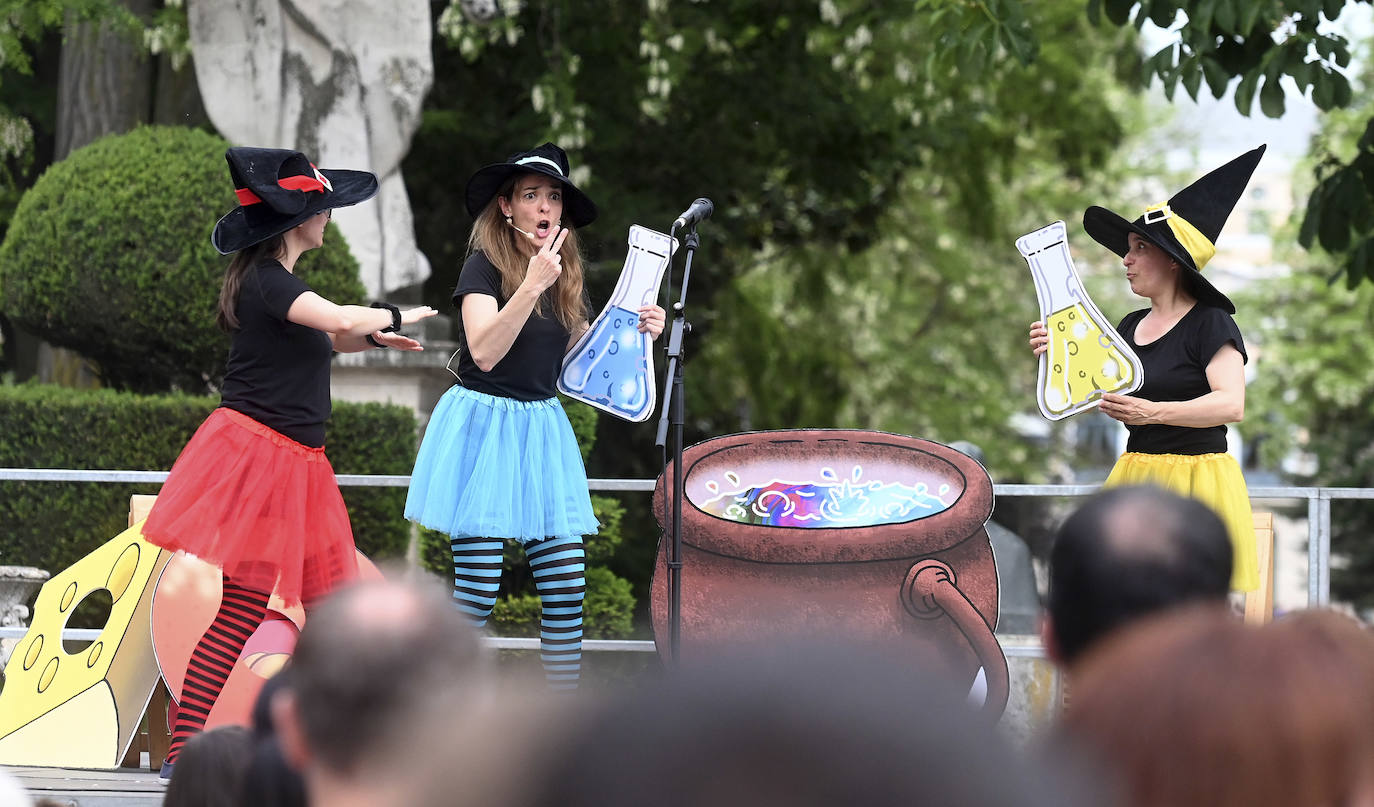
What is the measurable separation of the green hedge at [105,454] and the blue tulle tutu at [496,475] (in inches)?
89.4

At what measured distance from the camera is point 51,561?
19.6 ft

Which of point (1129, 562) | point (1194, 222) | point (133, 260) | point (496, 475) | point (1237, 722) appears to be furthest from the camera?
point (133, 260)

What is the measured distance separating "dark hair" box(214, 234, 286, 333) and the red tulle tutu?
247mm

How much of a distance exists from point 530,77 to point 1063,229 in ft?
20.3

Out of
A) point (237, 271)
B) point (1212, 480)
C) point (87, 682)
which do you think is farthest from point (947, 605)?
point (87, 682)

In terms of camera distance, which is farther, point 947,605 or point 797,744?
point 947,605

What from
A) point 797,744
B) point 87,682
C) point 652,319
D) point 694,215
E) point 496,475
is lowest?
point 87,682

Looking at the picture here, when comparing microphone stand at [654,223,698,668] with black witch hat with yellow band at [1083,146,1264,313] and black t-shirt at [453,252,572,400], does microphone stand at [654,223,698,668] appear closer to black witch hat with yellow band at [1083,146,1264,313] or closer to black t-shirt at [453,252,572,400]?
black t-shirt at [453,252,572,400]

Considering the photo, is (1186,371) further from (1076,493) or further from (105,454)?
(105,454)

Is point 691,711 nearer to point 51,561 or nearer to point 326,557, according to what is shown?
point 326,557

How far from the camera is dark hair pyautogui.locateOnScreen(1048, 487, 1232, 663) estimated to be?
63.6 inches

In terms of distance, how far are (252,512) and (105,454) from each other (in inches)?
109

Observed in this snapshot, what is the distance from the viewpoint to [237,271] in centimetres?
385

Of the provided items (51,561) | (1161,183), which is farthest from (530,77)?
(1161,183)
